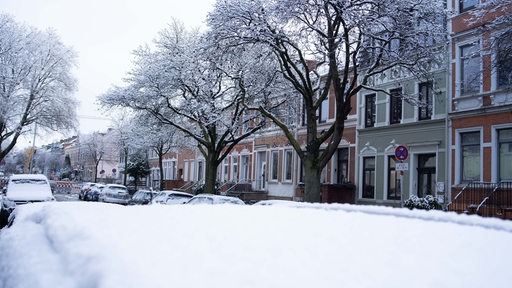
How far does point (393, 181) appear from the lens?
24.4 metres

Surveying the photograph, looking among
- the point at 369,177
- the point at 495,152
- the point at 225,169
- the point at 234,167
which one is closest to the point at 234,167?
the point at 234,167

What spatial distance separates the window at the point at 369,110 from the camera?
26.2 metres

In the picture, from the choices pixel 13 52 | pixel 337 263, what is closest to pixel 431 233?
pixel 337 263

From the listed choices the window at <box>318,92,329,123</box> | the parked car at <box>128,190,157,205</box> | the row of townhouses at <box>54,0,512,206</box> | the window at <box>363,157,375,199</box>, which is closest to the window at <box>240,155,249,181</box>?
the row of townhouses at <box>54,0,512,206</box>

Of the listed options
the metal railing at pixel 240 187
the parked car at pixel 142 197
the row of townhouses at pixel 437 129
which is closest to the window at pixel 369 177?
the row of townhouses at pixel 437 129

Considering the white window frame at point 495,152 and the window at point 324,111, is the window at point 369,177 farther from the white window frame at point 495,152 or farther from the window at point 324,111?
the white window frame at point 495,152

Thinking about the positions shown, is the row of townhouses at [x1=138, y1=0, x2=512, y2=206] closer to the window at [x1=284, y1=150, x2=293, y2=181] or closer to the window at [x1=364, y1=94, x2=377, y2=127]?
the window at [x1=364, y1=94, x2=377, y2=127]

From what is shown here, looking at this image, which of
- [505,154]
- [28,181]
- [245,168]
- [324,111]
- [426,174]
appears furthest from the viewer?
[245,168]

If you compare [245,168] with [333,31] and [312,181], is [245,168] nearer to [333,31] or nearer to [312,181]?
[312,181]

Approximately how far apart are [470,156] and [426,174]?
252 centimetres

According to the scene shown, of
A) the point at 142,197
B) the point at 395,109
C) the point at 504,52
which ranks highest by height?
the point at 504,52

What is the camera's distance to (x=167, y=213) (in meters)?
2.87

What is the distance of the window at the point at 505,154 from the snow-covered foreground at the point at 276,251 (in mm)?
18781

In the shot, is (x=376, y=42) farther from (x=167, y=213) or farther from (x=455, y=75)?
(x=167, y=213)
